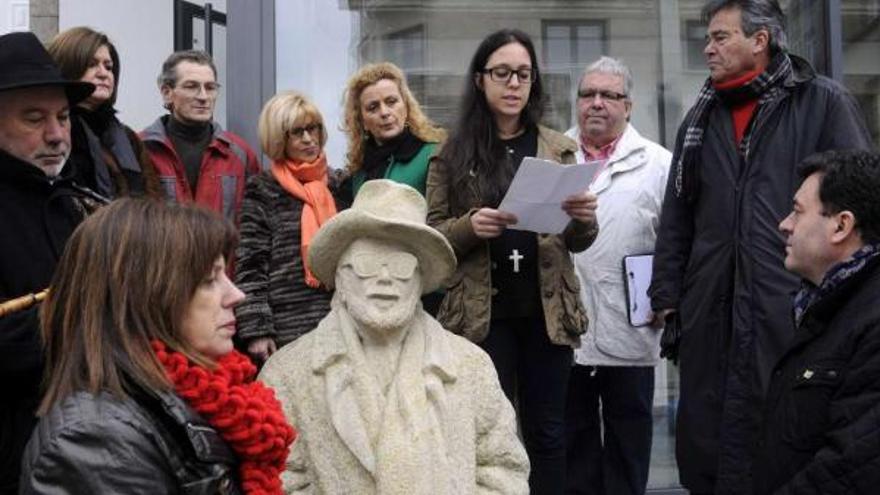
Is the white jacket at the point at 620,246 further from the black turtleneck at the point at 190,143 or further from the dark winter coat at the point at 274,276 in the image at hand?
the black turtleneck at the point at 190,143

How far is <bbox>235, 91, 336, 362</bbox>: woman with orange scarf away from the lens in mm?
4574

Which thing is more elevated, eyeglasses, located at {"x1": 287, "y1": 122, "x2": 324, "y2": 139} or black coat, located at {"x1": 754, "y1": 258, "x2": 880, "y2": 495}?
eyeglasses, located at {"x1": 287, "y1": 122, "x2": 324, "y2": 139}

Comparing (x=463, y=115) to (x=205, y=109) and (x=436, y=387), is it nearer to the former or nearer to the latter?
(x=205, y=109)

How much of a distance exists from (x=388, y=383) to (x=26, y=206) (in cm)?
113

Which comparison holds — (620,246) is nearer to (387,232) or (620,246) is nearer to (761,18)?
(761,18)

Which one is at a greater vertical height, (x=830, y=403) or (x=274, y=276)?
(x=274, y=276)

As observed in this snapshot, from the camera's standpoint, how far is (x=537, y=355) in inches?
182

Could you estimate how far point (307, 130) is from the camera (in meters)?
4.83

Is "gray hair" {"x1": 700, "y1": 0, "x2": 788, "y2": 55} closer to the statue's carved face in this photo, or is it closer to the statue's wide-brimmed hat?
the statue's wide-brimmed hat

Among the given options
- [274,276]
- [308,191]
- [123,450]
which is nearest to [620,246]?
[308,191]

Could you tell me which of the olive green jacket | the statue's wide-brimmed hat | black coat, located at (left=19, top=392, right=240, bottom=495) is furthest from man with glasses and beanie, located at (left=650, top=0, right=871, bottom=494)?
black coat, located at (left=19, top=392, right=240, bottom=495)

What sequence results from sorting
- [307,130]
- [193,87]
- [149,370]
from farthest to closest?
[193,87], [307,130], [149,370]

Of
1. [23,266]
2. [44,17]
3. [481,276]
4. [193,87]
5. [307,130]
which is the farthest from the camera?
[44,17]

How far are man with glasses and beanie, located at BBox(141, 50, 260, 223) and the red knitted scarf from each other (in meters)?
2.55
